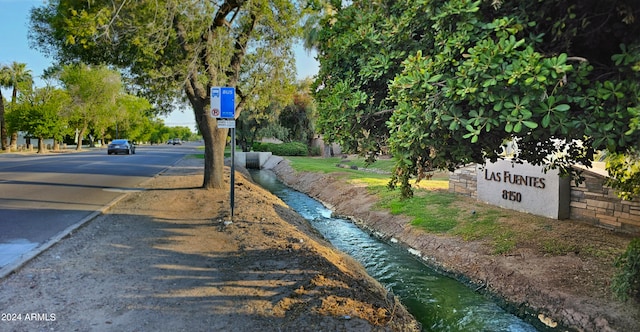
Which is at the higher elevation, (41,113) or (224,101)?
(41,113)

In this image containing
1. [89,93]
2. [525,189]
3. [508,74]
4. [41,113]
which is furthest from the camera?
[89,93]

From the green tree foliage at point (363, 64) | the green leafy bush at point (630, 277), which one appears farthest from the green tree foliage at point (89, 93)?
the green leafy bush at point (630, 277)

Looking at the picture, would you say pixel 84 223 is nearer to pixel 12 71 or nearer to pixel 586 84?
pixel 586 84

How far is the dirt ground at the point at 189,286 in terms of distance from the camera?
14.1 feet

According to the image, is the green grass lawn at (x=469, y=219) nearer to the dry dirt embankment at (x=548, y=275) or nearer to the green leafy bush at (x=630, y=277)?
the dry dirt embankment at (x=548, y=275)

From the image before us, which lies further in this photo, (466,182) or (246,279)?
(466,182)

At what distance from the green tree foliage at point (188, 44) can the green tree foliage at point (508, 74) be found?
24.6 ft

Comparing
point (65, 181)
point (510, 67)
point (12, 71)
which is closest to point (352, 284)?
point (510, 67)

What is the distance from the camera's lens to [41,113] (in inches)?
1638

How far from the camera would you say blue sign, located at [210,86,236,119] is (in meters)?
8.98

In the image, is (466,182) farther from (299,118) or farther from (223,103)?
(299,118)

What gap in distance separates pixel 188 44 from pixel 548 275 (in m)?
10.4

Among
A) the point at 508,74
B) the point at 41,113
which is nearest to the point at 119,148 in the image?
the point at 41,113

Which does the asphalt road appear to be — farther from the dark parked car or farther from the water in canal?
the dark parked car
